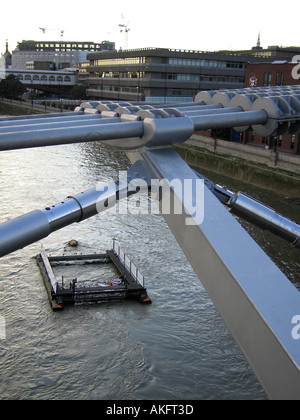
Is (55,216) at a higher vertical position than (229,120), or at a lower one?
lower

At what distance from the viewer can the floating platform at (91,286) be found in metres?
6.87

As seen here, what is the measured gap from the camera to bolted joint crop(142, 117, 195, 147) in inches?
77.0

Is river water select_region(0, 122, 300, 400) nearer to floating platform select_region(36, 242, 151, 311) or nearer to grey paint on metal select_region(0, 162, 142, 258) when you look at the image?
floating platform select_region(36, 242, 151, 311)

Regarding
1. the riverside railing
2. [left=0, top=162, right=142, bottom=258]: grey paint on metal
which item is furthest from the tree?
[left=0, top=162, right=142, bottom=258]: grey paint on metal

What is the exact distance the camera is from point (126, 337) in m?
6.09

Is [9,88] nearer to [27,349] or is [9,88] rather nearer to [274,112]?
[27,349]

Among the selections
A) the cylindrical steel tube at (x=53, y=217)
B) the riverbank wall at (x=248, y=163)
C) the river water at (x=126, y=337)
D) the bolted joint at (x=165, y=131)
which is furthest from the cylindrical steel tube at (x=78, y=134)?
the riverbank wall at (x=248, y=163)

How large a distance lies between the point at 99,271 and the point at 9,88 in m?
32.0

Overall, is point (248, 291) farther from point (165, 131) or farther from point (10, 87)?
point (10, 87)

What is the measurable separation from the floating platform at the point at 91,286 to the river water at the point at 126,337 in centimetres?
12

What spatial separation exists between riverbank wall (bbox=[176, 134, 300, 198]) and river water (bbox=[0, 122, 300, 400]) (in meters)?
4.86

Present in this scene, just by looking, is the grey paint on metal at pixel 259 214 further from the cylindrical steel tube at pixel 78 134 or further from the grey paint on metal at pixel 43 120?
the grey paint on metal at pixel 43 120

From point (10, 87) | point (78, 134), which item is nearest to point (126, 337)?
point (78, 134)

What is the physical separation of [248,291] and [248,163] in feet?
47.8
